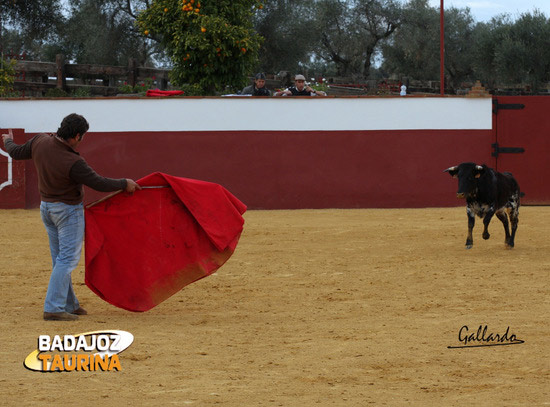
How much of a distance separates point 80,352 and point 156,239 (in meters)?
1.56

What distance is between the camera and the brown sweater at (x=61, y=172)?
19.7 ft

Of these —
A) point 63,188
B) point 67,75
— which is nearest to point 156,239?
point 63,188

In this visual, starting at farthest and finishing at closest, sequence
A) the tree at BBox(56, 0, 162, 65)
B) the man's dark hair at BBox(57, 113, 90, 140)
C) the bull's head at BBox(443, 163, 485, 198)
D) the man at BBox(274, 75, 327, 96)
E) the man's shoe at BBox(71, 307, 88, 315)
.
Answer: the tree at BBox(56, 0, 162, 65), the man at BBox(274, 75, 327, 96), the bull's head at BBox(443, 163, 485, 198), the man's shoe at BBox(71, 307, 88, 315), the man's dark hair at BBox(57, 113, 90, 140)

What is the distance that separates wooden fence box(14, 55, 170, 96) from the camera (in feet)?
68.1

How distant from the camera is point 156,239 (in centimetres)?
657

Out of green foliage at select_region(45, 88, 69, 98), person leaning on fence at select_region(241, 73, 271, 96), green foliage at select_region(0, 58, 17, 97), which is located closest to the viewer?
person leaning on fence at select_region(241, 73, 271, 96)

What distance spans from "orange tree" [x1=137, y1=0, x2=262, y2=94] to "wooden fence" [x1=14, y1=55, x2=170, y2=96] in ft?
9.08

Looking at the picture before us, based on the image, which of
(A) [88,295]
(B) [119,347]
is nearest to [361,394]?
(B) [119,347]

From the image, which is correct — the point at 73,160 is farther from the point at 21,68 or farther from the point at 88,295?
the point at 21,68

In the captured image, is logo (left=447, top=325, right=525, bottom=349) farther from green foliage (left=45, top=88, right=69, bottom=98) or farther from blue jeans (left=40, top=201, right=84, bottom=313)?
green foliage (left=45, top=88, right=69, bottom=98)

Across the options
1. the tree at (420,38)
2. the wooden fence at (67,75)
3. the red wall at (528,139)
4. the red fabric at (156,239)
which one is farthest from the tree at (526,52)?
the red fabric at (156,239)

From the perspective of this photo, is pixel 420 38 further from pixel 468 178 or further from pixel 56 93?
pixel 468 178

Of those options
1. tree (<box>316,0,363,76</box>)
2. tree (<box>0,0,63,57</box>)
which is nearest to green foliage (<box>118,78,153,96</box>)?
tree (<box>0,0,63,57</box>)

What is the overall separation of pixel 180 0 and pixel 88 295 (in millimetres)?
11785
